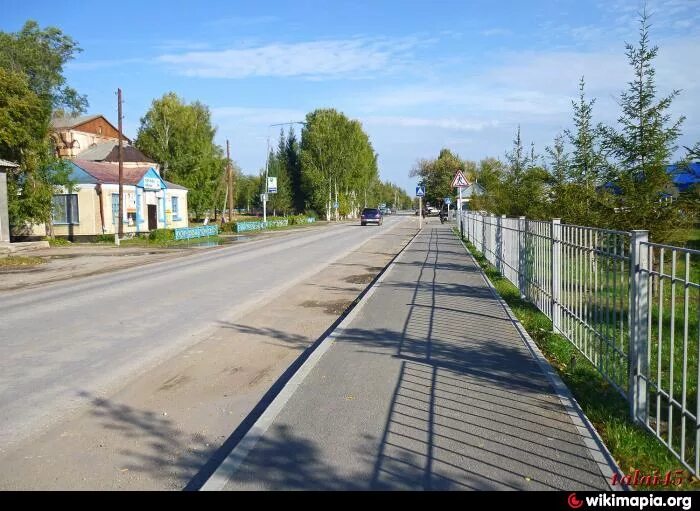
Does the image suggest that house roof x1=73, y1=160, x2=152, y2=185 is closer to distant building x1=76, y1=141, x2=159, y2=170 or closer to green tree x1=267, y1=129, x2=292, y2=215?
distant building x1=76, y1=141, x2=159, y2=170

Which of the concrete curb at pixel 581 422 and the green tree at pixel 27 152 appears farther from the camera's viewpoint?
the green tree at pixel 27 152

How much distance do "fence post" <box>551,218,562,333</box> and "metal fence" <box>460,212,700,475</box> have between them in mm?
13

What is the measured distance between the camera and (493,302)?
11109 mm

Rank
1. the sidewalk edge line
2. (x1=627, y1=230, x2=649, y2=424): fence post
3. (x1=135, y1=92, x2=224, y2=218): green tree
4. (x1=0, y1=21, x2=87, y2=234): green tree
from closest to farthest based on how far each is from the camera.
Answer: the sidewalk edge line → (x1=627, y1=230, x2=649, y2=424): fence post → (x1=0, y1=21, x2=87, y2=234): green tree → (x1=135, y1=92, x2=224, y2=218): green tree

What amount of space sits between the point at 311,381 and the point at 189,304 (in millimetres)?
6349

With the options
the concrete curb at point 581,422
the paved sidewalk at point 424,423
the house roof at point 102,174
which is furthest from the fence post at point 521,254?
the house roof at point 102,174

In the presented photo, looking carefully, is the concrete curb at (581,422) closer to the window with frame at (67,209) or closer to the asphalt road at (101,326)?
the asphalt road at (101,326)

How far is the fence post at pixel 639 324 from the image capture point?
4.72 m

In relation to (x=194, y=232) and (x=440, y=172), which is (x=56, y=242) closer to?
(x=194, y=232)

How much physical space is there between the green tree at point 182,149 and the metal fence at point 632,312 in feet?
185

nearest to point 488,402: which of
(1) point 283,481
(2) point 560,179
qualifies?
(1) point 283,481

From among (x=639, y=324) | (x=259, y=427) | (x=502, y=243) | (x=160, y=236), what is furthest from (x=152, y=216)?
(x=639, y=324)

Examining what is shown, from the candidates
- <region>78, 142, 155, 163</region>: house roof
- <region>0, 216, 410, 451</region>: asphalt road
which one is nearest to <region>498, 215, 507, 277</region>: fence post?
<region>0, 216, 410, 451</region>: asphalt road

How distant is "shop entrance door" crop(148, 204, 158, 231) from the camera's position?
45897 millimetres
